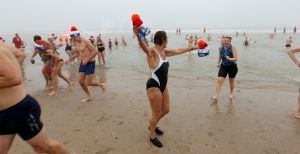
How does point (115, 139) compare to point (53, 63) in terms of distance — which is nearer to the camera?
point (115, 139)

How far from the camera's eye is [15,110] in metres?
2.02

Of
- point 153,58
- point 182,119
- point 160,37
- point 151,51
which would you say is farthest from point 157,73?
point 182,119

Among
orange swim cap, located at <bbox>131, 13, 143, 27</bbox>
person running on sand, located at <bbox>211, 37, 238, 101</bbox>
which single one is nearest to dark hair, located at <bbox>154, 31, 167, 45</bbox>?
orange swim cap, located at <bbox>131, 13, 143, 27</bbox>

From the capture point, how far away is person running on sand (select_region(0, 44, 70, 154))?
1.92 meters

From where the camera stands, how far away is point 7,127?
2.05m

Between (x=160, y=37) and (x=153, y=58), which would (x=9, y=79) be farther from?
(x=160, y=37)

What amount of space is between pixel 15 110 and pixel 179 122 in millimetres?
3099

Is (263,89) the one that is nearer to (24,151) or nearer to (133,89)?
(133,89)

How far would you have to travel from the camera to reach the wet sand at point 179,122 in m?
3.55

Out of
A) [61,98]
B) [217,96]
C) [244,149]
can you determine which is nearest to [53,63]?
[61,98]

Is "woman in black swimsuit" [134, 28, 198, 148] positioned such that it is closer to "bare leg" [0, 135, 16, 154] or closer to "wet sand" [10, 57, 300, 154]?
"wet sand" [10, 57, 300, 154]

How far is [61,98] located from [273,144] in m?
5.04

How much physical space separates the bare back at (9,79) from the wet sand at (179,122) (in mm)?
1674

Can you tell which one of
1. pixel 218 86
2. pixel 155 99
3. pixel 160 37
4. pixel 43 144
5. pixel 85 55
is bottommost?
pixel 218 86
